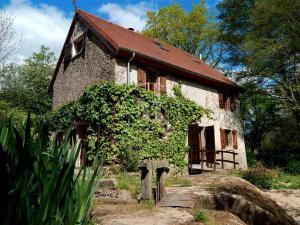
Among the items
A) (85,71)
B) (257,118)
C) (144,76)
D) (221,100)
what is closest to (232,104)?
(221,100)

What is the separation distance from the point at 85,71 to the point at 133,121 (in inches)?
169

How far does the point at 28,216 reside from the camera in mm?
1834

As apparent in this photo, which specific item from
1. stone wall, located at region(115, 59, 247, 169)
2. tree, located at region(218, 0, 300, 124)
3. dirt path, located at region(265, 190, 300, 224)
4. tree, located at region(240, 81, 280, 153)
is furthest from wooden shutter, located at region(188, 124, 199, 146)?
tree, located at region(240, 81, 280, 153)

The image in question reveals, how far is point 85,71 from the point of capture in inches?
585

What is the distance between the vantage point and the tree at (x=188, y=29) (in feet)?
98.0

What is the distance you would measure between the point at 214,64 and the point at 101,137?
68.0 ft

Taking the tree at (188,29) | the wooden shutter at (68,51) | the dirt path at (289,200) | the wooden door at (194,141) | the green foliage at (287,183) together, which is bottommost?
the dirt path at (289,200)

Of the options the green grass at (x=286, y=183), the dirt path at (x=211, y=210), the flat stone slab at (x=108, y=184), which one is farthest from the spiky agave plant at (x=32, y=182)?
the green grass at (x=286, y=183)

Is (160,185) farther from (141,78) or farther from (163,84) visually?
(163,84)

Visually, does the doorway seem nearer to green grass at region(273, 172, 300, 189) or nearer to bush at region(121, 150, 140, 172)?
green grass at region(273, 172, 300, 189)

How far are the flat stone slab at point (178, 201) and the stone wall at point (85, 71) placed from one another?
7.32 metres

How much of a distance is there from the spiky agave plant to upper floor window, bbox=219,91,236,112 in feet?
A: 53.0

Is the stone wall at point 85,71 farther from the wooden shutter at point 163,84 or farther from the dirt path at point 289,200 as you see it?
the dirt path at point 289,200

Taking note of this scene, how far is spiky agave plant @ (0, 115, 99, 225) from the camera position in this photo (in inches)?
69.2
